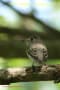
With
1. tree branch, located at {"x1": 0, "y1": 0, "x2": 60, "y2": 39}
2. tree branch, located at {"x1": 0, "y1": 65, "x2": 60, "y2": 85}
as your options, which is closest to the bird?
tree branch, located at {"x1": 0, "y1": 65, "x2": 60, "y2": 85}

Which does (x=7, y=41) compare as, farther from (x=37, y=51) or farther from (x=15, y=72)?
(x=15, y=72)

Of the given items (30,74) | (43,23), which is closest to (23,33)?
(43,23)

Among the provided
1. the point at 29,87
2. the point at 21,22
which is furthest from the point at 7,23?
the point at 29,87

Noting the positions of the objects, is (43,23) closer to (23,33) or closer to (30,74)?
(23,33)

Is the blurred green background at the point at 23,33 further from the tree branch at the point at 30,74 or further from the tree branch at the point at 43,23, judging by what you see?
the tree branch at the point at 30,74

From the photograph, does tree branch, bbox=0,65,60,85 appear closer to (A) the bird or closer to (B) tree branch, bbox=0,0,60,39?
(A) the bird

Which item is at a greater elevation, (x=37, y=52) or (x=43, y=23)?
(x=43, y=23)
